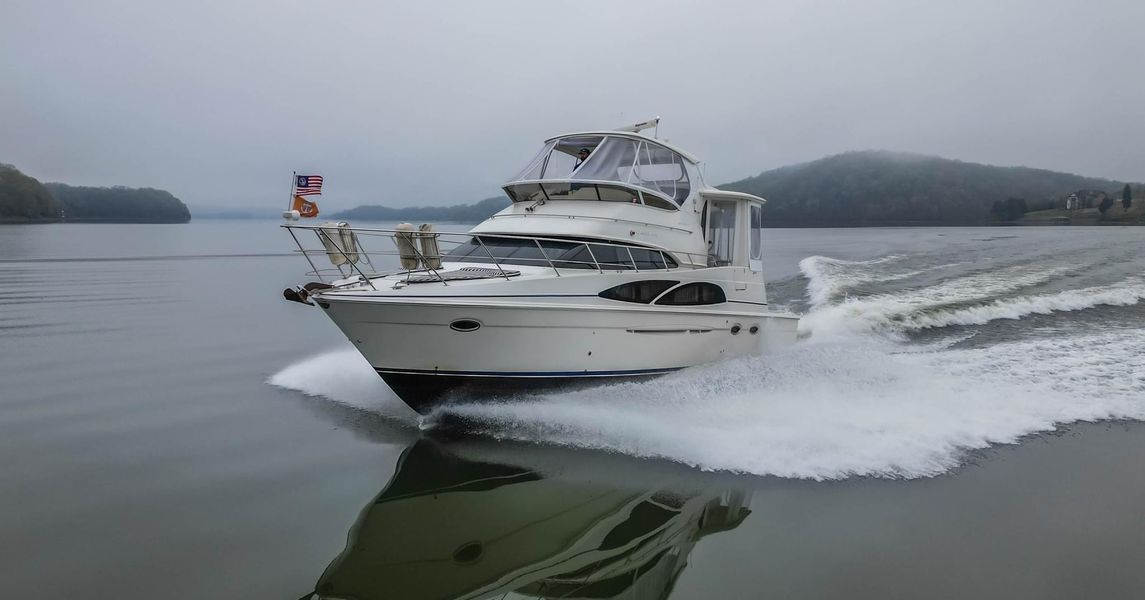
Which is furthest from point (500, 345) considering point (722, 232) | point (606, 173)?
point (722, 232)

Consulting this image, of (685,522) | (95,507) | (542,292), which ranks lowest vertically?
(685,522)

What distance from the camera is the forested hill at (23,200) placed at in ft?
224

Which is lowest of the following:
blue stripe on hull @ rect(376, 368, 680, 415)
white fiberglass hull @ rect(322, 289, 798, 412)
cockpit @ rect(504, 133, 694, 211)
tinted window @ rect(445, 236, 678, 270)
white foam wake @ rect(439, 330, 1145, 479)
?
white foam wake @ rect(439, 330, 1145, 479)

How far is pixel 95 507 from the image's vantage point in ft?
18.1

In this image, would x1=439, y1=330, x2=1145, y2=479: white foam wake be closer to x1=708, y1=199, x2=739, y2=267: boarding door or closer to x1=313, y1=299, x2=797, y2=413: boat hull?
x1=313, y1=299, x2=797, y2=413: boat hull

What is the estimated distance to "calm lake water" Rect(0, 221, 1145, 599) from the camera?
4746 mm

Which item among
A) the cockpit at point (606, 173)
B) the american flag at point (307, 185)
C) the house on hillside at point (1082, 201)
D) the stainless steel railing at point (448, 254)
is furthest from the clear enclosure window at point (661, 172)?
the house on hillside at point (1082, 201)

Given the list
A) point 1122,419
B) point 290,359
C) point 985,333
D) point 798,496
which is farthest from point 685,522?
point 985,333

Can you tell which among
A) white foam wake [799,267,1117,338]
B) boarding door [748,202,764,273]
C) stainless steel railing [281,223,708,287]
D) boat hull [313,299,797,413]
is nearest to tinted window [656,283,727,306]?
boat hull [313,299,797,413]

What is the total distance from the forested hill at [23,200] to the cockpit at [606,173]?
8615 centimetres

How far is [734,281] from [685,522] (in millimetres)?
5376

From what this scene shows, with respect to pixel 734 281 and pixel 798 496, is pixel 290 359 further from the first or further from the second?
pixel 798 496

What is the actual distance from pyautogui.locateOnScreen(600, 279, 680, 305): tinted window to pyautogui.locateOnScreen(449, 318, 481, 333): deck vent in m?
1.87

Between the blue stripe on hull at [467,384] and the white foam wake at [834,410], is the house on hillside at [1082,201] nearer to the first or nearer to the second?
the white foam wake at [834,410]
